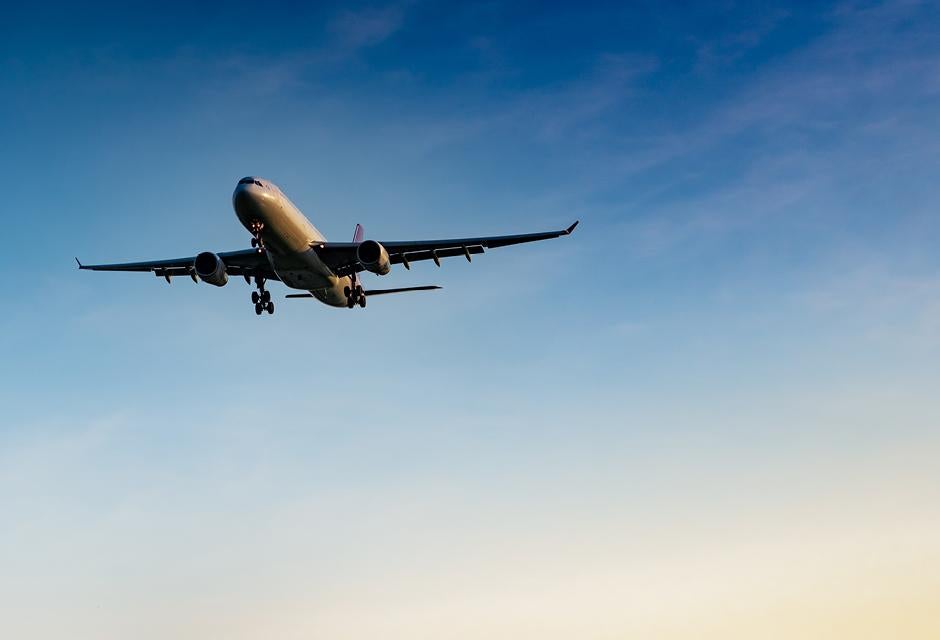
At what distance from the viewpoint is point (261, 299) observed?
56.5m

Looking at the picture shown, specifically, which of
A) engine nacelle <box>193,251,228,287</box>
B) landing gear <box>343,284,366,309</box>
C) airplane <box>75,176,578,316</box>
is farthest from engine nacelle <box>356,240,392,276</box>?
engine nacelle <box>193,251,228,287</box>

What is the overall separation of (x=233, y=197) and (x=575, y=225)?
52.9 feet

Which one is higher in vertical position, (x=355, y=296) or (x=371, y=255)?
(x=355, y=296)

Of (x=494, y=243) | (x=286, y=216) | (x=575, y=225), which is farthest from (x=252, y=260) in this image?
(x=575, y=225)

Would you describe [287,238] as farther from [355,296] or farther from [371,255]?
[355,296]

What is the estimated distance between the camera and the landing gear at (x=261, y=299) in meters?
56.4

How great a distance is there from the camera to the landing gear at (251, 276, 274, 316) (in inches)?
2222

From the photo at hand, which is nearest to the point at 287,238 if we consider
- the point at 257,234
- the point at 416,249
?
the point at 257,234

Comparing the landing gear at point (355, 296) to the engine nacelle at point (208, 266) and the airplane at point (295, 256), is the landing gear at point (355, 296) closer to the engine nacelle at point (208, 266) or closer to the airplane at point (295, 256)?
the airplane at point (295, 256)

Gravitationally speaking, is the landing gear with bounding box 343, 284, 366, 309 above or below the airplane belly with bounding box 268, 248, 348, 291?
above

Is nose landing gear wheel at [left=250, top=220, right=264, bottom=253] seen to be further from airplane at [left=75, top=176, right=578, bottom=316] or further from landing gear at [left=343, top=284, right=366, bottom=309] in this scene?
landing gear at [left=343, top=284, right=366, bottom=309]

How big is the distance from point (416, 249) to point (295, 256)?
732 centimetres

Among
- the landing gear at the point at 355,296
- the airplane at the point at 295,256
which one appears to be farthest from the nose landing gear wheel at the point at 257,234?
the landing gear at the point at 355,296

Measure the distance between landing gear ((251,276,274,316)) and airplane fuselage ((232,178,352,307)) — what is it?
2.83 m
